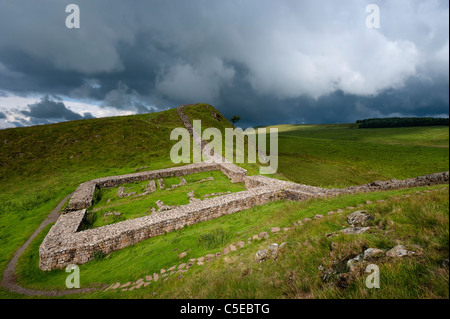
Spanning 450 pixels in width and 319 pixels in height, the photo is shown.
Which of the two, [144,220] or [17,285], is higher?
[144,220]

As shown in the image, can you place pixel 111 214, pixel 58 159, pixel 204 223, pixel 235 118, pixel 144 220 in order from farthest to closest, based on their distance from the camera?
1. pixel 235 118
2. pixel 58 159
3. pixel 111 214
4. pixel 204 223
5. pixel 144 220

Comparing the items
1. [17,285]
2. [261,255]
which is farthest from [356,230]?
[17,285]

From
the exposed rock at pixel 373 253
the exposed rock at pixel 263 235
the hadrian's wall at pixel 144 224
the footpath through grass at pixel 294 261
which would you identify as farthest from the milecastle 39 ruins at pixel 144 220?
the exposed rock at pixel 373 253

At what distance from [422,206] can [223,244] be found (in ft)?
23.9

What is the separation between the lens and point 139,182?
22703 millimetres

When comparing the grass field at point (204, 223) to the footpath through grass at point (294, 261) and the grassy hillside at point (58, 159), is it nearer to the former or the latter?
the footpath through grass at point (294, 261)

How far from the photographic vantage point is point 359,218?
260 inches

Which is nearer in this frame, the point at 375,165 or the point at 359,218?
the point at 359,218

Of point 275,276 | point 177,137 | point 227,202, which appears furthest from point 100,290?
point 177,137

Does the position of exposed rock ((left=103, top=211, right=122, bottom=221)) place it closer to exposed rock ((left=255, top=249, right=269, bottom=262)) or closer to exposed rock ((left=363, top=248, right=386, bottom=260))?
exposed rock ((left=255, top=249, right=269, bottom=262))

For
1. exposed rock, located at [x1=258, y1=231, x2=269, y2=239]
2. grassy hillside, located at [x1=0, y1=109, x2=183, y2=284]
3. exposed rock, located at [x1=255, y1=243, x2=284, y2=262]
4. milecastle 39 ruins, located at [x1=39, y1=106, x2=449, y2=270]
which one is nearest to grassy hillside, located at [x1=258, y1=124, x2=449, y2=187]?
milecastle 39 ruins, located at [x1=39, y1=106, x2=449, y2=270]

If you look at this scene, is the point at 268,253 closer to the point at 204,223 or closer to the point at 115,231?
the point at 204,223

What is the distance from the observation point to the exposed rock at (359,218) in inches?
251
